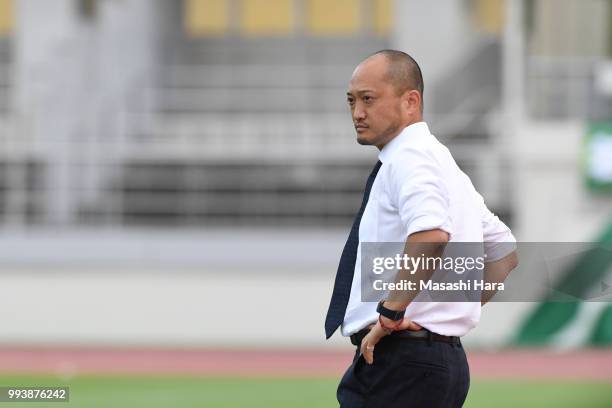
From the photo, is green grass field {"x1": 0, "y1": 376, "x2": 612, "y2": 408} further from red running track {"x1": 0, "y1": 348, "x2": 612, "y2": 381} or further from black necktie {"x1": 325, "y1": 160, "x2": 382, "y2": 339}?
black necktie {"x1": 325, "y1": 160, "x2": 382, "y2": 339}

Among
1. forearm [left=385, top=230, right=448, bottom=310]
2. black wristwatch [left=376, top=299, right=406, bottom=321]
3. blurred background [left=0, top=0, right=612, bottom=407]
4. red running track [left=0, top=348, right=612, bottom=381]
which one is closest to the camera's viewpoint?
forearm [left=385, top=230, right=448, bottom=310]

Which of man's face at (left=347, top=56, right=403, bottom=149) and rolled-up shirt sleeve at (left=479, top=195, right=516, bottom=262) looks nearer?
man's face at (left=347, top=56, right=403, bottom=149)

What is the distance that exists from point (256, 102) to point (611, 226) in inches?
248

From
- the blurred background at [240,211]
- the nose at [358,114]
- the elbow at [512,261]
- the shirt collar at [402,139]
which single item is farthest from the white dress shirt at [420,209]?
the blurred background at [240,211]

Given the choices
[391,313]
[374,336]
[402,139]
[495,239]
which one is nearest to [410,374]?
[374,336]

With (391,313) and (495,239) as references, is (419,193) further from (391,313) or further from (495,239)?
(495,239)

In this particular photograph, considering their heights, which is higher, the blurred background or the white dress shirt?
the white dress shirt

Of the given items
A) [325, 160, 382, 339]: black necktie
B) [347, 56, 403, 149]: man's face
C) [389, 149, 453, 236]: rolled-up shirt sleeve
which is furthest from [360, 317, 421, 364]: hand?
[347, 56, 403, 149]: man's face

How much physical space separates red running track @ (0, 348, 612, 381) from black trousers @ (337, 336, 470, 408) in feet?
35.4

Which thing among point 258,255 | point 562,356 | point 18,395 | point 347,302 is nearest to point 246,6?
point 258,255

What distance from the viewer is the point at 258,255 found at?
18.8 m

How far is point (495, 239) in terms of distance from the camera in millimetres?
4617

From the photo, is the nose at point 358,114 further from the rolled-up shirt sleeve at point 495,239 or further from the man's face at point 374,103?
the rolled-up shirt sleeve at point 495,239

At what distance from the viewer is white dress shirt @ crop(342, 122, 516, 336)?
4.09m
